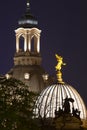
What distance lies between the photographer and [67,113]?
8681 cm

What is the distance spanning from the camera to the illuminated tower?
458ft

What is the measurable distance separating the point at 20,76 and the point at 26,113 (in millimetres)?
89921

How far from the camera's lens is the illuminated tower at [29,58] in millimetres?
139500

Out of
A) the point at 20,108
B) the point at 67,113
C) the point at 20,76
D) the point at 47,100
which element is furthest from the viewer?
the point at 20,76

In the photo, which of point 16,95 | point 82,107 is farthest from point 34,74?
point 16,95

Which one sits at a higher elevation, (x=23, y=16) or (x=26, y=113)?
(x=23, y=16)

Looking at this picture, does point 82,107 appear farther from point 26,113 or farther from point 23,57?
point 26,113

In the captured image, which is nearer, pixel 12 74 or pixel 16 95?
pixel 16 95

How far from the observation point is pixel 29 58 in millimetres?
A: 143625

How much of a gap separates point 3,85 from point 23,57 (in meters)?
93.6

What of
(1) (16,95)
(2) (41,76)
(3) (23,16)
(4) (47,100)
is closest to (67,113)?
(4) (47,100)

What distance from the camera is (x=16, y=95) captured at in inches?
1991

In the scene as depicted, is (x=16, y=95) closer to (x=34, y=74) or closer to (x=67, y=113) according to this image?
(x=67, y=113)

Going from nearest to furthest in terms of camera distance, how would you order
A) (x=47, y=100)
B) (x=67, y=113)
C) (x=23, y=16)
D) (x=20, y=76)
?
(x=67, y=113), (x=47, y=100), (x=20, y=76), (x=23, y=16)
